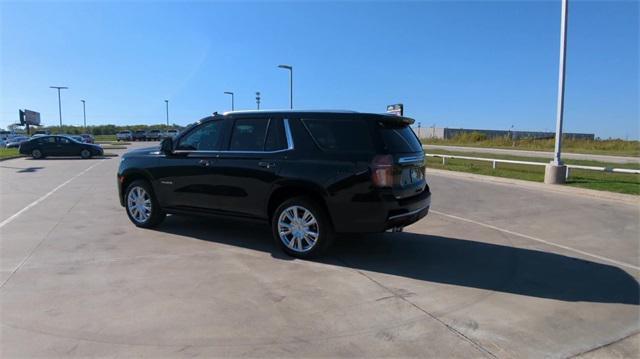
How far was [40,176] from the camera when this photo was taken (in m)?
17.4

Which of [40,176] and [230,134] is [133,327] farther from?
[40,176]

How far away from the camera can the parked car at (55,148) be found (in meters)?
29.3

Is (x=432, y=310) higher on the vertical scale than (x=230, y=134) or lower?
lower

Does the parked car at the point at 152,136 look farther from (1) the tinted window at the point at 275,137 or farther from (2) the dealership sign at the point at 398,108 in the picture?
(1) the tinted window at the point at 275,137

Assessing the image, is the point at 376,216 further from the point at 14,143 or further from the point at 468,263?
the point at 14,143

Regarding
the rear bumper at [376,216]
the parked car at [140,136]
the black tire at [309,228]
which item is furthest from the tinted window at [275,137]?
the parked car at [140,136]

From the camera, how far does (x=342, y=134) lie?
19.7 ft

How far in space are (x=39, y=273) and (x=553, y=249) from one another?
666 centimetres

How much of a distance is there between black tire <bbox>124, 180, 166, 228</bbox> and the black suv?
1.59ft

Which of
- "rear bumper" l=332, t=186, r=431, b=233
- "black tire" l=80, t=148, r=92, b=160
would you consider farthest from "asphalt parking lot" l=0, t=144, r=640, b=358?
"black tire" l=80, t=148, r=92, b=160

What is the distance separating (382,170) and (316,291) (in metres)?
1.64

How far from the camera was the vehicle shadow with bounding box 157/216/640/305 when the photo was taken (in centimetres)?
526

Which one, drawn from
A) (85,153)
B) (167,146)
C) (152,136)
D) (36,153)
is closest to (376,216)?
(167,146)

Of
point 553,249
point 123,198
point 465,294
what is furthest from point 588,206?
point 123,198
